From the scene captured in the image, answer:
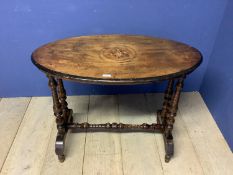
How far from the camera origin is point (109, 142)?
1650 mm

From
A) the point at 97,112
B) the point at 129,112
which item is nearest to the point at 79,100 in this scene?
the point at 97,112

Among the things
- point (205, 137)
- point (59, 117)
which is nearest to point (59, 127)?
point (59, 117)

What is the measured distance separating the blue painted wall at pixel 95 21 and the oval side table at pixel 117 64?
274 millimetres

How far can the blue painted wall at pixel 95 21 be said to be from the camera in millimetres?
1703

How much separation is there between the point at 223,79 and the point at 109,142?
900mm

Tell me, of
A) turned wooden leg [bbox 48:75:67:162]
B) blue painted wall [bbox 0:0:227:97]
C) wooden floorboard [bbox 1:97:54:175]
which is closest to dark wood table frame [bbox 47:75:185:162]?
turned wooden leg [bbox 48:75:67:162]

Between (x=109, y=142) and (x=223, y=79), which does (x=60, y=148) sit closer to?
(x=109, y=142)

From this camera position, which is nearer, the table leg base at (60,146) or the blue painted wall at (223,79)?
the table leg base at (60,146)

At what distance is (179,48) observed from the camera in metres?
1.42

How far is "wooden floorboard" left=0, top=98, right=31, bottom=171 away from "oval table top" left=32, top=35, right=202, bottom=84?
69 cm

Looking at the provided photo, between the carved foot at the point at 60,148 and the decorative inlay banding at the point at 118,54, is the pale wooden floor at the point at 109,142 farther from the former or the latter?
the decorative inlay banding at the point at 118,54

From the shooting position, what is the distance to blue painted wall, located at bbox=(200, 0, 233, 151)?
66.2 inches

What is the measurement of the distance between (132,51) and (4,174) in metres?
1.00

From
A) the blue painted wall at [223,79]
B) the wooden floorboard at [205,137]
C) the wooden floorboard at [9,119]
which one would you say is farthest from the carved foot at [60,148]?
the blue painted wall at [223,79]
